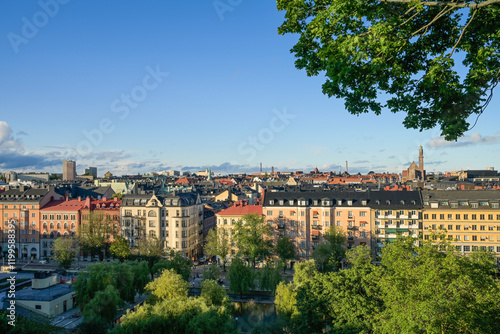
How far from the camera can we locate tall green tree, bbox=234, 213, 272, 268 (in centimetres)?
6588

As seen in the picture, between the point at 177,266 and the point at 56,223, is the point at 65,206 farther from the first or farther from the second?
the point at 177,266

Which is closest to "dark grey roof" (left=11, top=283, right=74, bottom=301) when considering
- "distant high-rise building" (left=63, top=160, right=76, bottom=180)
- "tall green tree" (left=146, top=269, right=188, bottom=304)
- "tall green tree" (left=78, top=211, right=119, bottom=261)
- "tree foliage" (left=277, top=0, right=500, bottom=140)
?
"tall green tree" (left=146, top=269, right=188, bottom=304)

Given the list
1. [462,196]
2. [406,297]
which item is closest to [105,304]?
[406,297]

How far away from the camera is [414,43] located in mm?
8703

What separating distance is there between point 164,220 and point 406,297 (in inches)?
2355

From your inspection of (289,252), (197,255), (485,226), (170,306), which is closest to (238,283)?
(289,252)

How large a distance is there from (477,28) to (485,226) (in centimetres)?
6746

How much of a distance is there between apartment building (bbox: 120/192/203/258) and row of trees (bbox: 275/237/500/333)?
3700cm

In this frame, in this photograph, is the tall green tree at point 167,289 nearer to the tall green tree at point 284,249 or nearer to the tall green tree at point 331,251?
the tall green tree at point 331,251

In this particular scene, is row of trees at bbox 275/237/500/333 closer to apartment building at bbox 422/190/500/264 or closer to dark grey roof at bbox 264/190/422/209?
dark grey roof at bbox 264/190/422/209

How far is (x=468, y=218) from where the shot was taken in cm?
6706

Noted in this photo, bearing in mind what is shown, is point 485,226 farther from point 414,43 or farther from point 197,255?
point 414,43

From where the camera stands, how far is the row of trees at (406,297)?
54.5 feet

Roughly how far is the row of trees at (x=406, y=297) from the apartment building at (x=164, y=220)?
3700 cm
